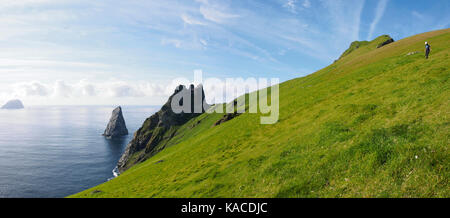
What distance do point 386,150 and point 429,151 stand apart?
1.92 meters

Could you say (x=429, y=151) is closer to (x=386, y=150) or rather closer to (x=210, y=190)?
(x=386, y=150)

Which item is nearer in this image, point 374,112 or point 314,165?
point 314,165

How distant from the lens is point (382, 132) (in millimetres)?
14445

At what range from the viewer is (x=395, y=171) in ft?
34.9

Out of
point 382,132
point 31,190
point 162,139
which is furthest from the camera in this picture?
point 162,139
